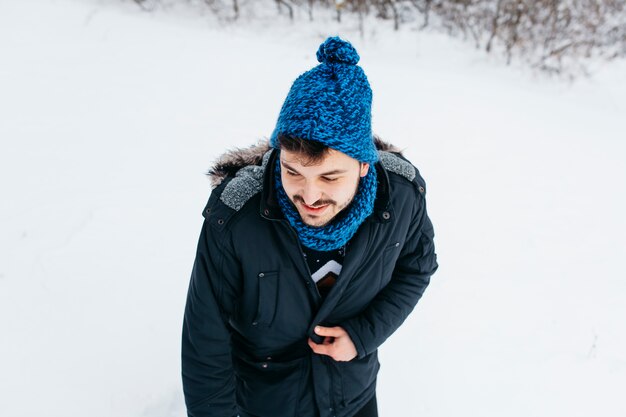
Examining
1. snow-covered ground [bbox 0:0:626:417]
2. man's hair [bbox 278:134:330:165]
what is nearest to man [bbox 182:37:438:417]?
man's hair [bbox 278:134:330:165]

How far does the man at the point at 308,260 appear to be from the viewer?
1.14 metres

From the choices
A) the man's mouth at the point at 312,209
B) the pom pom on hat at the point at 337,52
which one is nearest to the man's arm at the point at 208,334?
the man's mouth at the point at 312,209

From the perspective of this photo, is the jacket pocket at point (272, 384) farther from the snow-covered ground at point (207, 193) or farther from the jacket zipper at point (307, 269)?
the snow-covered ground at point (207, 193)

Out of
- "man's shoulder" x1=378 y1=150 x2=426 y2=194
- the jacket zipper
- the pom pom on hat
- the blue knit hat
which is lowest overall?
the jacket zipper

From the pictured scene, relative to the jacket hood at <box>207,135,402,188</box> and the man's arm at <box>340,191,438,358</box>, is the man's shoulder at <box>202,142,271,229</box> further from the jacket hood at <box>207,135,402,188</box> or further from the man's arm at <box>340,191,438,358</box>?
the man's arm at <box>340,191,438,358</box>

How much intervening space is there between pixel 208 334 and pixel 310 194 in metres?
0.53

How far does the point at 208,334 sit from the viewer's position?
53.2 inches

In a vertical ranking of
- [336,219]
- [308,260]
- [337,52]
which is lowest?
[308,260]

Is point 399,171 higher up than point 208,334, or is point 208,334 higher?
point 399,171

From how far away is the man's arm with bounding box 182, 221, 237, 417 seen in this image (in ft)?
4.18

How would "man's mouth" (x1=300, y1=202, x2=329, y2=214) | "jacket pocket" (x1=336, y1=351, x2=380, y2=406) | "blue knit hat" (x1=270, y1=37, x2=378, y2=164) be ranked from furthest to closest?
"jacket pocket" (x1=336, y1=351, x2=380, y2=406) → "man's mouth" (x1=300, y1=202, x2=329, y2=214) → "blue knit hat" (x1=270, y1=37, x2=378, y2=164)

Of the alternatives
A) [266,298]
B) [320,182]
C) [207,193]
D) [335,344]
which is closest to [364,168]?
[320,182]

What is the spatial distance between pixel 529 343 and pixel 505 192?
1453 mm

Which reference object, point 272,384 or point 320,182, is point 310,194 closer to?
point 320,182
